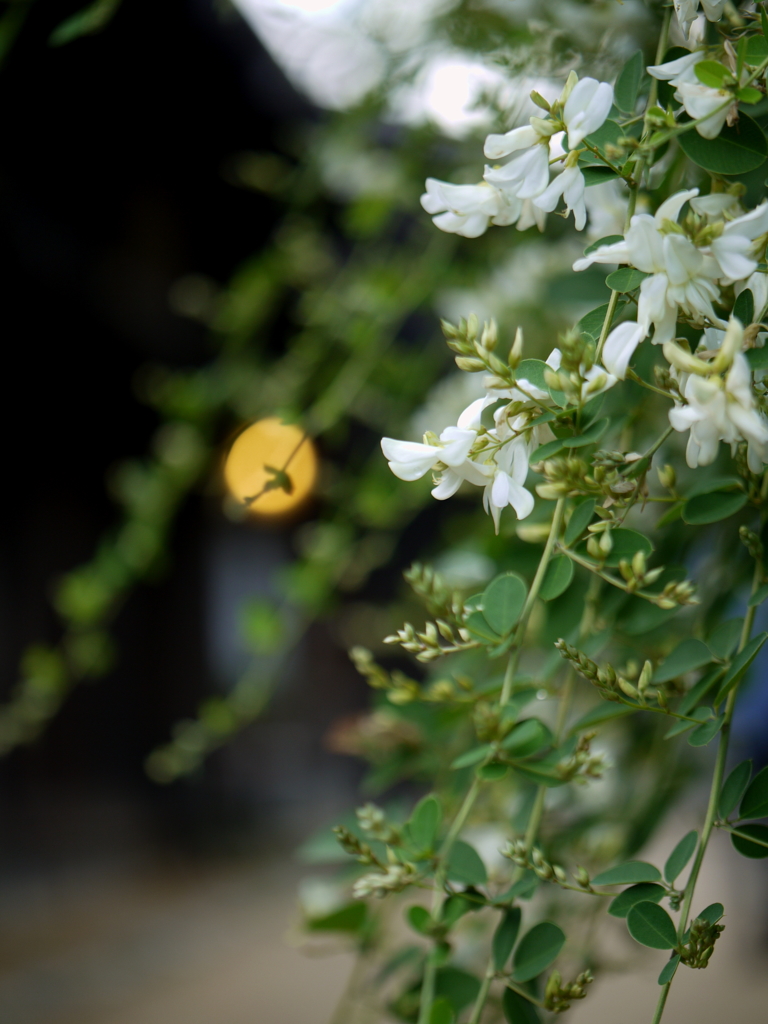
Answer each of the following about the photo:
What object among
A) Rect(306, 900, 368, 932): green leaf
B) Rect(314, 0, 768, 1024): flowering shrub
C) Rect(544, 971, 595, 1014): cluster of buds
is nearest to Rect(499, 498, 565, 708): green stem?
Rect(314, 0, 768, 1024): flowering shrub

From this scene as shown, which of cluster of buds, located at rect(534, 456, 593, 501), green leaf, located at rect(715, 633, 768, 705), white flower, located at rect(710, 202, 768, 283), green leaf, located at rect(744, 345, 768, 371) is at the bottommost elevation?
green leaf, located at rect(715, 633, 768, 705)

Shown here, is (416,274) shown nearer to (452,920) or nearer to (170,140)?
(452,920)

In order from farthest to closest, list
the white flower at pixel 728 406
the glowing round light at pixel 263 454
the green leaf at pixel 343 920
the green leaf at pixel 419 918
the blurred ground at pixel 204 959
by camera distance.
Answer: the blurred ground at pixel 204 959, the glowing round light at pixel 263 454, the green leaf at pixel 343 920, the green leaf at pixel 419 918, the white flower at pixel 728 406

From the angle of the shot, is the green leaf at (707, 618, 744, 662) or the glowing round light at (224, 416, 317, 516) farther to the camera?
the glowing round light at (224, 416, 317, 516)

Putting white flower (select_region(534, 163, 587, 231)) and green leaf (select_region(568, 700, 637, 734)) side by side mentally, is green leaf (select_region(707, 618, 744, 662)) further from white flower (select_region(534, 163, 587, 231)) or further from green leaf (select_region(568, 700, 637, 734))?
white flower (select_region(534, 163, 587, 231))

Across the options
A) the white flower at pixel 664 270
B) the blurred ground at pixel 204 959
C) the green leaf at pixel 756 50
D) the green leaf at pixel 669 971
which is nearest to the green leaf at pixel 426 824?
the green leaf at pixel 669 971

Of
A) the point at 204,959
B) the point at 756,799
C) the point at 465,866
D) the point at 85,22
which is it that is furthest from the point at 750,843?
the point at 204,959

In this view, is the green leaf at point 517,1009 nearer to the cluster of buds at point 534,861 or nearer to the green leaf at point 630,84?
the cluster of buds at point 534,861
